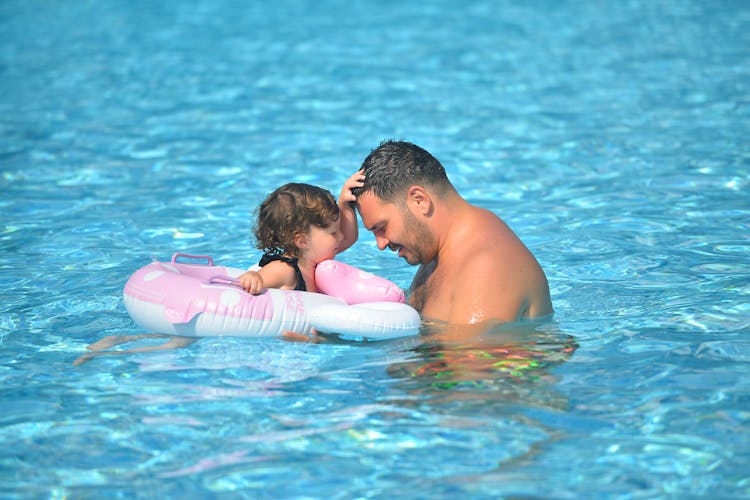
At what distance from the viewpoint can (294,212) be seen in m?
5.01

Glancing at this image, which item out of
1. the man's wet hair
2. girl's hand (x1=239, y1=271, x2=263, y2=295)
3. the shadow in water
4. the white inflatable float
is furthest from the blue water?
the man's wet hair

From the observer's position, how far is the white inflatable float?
4.69 m

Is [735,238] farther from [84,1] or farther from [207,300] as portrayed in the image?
[84,1]

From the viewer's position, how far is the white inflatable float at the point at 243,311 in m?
4.69

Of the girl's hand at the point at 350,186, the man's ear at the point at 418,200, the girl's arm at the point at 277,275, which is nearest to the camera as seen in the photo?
the man's ear at the point at 418,200

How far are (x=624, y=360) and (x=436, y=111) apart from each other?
21.0ft

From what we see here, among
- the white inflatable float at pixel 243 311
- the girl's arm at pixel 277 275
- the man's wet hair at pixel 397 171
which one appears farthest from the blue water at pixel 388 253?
the man's wet hair at pixel 397 171

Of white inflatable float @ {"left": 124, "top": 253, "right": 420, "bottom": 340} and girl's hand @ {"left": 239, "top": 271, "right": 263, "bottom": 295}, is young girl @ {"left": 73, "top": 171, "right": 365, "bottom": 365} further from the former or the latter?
white inflatable float @ {"left": 124, "top": 253, "right": 420, "bottom": 340}

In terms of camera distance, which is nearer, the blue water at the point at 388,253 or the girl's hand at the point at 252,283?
the blue water at the point at 388,253

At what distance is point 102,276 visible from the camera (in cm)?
625

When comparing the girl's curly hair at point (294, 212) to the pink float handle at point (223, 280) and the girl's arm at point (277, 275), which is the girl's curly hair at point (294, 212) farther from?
the pink float handle at point (223, 280)

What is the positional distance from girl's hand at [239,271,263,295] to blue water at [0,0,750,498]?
0.26 meters

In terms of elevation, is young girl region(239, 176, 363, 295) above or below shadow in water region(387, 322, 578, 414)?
above

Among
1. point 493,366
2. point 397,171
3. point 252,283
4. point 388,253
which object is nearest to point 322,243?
point 252,283
